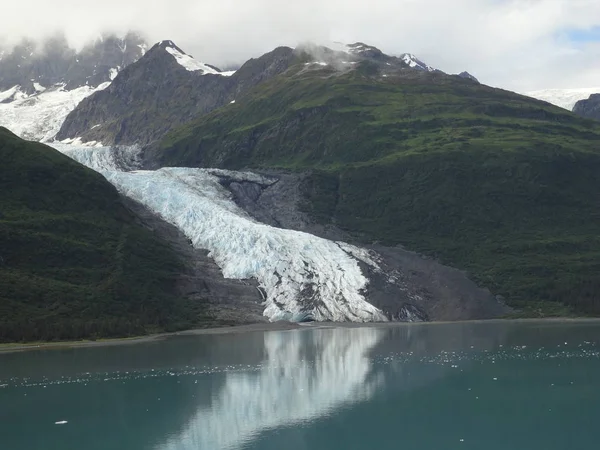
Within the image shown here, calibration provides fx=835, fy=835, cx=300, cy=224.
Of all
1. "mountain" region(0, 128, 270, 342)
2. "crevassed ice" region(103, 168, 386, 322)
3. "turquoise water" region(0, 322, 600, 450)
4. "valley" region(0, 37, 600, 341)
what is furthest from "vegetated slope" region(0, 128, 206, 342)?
"turquoise water" region(0, 322, 600, 450)

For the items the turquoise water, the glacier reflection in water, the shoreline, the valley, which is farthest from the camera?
the valley

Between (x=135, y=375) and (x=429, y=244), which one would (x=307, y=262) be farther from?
(x=135, y=375)

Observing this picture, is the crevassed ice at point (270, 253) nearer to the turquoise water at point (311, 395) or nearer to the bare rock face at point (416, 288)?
the bare rock face at point (416, 288)

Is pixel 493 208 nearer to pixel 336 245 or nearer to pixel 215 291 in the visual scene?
pixel 336 245

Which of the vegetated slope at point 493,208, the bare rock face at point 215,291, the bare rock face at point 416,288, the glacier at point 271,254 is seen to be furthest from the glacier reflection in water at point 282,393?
the vegetated slope at point 493,208

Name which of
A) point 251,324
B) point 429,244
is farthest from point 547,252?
point 251,324

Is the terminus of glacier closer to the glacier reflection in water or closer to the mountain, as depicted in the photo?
the mountain
